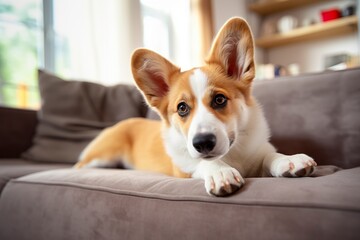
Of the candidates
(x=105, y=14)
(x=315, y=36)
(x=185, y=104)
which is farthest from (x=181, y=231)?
(x=315, y=36)

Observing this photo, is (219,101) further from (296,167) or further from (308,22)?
(308,22)

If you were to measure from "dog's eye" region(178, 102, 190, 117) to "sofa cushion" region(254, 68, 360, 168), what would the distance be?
557 mm

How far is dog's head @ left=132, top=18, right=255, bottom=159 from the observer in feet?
2.82

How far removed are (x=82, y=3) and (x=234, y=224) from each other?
107 inches

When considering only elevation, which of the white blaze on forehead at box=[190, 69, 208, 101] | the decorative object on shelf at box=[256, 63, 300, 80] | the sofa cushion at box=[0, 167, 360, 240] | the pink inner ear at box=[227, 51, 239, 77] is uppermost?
the decorative object on shelf at box=[256, 63, 300, 80]

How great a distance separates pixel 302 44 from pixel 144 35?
214 centimetres

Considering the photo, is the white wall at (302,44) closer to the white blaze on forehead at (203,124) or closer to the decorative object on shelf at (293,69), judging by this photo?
the decorative object on shelf at (293,69)

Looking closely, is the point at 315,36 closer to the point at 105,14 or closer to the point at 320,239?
the point at 105,14

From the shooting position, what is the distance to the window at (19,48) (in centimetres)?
276

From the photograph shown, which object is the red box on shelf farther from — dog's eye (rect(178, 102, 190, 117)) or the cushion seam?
the cushion seam

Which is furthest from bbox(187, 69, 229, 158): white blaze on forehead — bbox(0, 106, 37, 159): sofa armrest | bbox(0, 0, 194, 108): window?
bbox(0, 0, 194, 108): window

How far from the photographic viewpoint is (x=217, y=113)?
0.95 metres

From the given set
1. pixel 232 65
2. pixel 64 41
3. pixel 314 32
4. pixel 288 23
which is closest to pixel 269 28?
pixel 288 23

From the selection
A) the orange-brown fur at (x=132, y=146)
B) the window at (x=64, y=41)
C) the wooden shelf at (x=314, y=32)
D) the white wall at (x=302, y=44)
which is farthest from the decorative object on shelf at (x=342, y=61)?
the orange-brown fur at (x=132, y=146)
